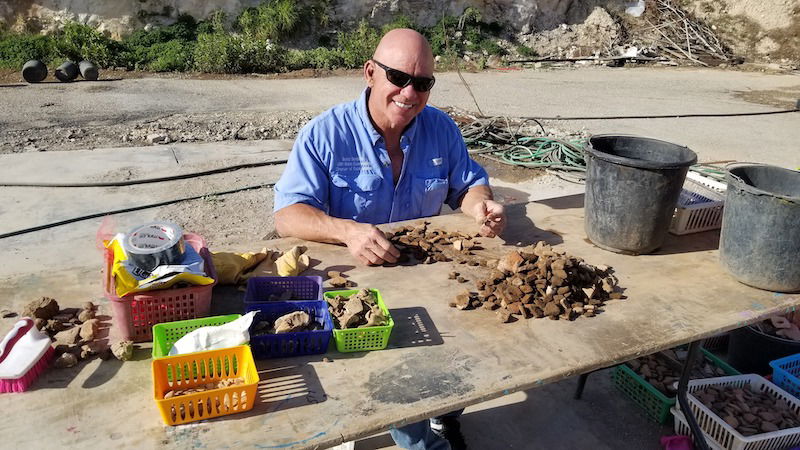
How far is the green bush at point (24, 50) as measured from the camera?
11.7m

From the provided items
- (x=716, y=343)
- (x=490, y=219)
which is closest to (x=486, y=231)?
(x=490, y=219)

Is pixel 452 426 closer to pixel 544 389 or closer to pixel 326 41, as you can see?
pixel 544 389

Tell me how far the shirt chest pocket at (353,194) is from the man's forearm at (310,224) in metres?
0.27

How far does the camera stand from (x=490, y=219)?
2641 mm

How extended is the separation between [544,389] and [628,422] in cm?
46

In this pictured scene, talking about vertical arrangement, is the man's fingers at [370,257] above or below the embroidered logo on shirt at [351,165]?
below

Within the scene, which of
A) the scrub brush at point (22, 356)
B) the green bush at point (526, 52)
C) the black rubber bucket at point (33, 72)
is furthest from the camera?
the green bush at point (526, 52)

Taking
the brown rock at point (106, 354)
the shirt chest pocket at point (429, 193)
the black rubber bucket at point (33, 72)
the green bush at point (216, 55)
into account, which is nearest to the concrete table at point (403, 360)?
the brown rock at point (106, 354)

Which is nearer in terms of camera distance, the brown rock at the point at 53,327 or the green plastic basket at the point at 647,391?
the brown rock at the point at 53,327

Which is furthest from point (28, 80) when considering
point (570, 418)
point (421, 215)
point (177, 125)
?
point (570, 418)

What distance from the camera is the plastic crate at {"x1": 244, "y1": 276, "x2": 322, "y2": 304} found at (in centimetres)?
201

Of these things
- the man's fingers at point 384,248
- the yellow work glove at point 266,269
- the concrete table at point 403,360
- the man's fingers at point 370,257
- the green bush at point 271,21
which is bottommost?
the concrete table at point 403,360

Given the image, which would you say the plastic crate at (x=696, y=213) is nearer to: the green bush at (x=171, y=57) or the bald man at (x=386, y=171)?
the bald man at (x=386, y=171)

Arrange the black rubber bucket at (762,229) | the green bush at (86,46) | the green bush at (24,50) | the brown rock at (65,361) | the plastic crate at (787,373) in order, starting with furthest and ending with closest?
the green bush at (86,46), the green bush at (24,50), the plastic crate at (787,373), the black rubber bucket at (762,229), the brown rock at (65,361)
